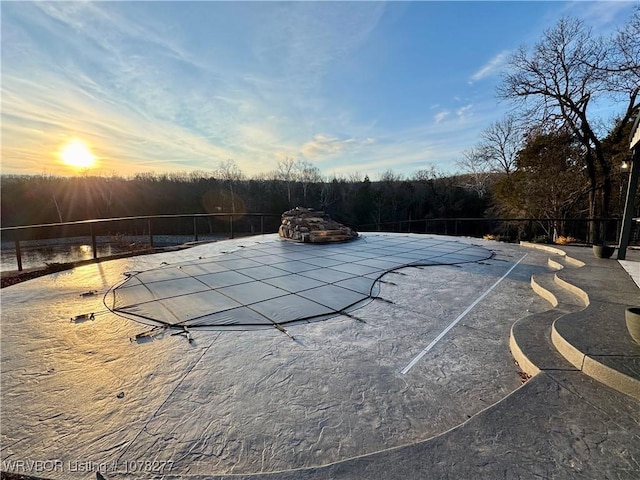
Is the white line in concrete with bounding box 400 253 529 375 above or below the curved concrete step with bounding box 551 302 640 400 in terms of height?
below

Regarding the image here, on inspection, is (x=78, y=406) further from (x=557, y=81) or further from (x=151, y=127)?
(x=557, y=81)

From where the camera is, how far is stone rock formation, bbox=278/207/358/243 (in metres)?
7.65

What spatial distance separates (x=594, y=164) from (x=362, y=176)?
20610 millimetres

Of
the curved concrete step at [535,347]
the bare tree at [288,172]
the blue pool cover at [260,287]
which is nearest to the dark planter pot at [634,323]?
the curved concrete step at [535,347]

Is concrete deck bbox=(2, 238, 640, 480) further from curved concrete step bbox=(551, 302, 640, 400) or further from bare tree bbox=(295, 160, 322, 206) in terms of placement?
bare tree bbox=(295, 160, 322, 206)

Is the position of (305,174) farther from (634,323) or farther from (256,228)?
(634,323)

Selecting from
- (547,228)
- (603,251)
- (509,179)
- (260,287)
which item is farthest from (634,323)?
(547,228)

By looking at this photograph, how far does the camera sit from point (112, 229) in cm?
2223

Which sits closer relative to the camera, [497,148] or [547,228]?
[547,228]

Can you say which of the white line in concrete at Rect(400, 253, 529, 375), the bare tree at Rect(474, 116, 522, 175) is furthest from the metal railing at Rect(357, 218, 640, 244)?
the white line in concrete at Rect(400, 253, 529, 375)

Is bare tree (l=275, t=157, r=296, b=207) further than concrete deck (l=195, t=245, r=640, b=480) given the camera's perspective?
Yes

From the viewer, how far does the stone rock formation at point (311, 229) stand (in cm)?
Result: 765

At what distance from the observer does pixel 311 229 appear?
7.81 metres

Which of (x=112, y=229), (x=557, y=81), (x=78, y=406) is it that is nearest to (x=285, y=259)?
(x=78, y=406)
